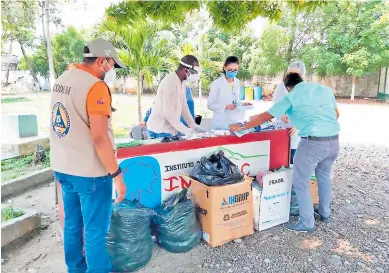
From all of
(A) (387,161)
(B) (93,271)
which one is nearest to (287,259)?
(B) (93,271)

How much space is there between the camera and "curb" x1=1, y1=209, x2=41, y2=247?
3096 millimetres

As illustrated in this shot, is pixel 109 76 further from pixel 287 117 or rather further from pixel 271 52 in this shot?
pixel 271 52

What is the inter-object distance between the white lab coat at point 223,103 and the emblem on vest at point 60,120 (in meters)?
2.56

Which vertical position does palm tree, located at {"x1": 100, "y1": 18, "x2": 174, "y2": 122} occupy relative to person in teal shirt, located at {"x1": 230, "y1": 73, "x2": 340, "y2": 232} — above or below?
above

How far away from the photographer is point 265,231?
340 centimetres

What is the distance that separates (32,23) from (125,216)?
11.9 m

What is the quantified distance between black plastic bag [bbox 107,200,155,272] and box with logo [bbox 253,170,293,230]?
1230 millimetres

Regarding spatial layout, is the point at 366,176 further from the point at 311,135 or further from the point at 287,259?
the point at 287,259

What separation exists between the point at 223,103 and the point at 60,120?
104 inches

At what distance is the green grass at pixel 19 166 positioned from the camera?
199 inches

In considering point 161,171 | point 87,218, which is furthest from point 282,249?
point 87,218

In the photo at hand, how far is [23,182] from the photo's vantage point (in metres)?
4.62

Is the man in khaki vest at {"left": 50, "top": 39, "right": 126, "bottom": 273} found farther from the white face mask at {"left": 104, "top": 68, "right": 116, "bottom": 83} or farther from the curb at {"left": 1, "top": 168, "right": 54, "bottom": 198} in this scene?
the curb at {"left": 1, "top": 168, "right": 54, "bottom": 198}

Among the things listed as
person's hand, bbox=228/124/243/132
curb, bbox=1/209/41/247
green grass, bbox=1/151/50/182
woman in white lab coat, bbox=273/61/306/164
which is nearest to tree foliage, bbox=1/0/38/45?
green grass, bbox=1/151/50/182
